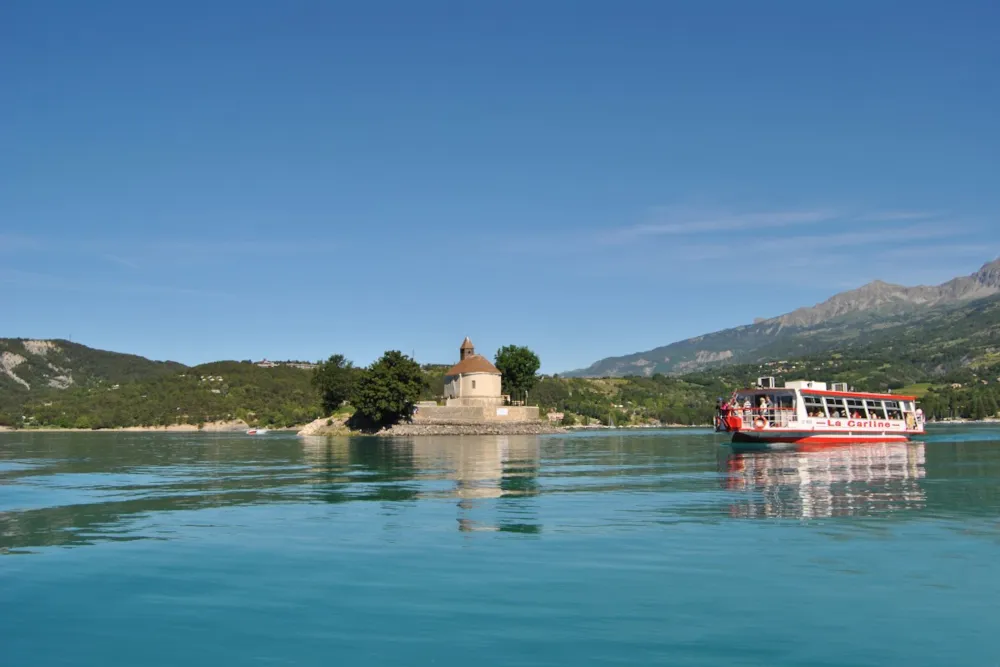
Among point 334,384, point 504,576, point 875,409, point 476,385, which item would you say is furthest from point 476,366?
point 504,576

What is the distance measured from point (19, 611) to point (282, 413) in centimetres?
16372

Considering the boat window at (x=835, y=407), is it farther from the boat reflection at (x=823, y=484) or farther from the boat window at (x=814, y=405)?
the boat reflection at (x=823, y=484)

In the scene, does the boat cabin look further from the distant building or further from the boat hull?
the distant building

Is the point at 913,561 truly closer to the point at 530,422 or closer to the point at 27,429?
the point at 530,422

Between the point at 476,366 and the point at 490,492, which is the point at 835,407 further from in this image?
the point at 476,366

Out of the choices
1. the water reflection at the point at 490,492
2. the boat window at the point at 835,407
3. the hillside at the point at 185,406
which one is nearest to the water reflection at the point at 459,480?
the water reflection at the point at 490,492

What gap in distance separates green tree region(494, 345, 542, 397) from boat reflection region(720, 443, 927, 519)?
82058 mm

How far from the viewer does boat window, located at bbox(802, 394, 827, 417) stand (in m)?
72.6

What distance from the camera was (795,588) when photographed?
15.7m

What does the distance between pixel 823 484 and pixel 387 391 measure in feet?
272

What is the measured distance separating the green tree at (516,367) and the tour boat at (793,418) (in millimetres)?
64355

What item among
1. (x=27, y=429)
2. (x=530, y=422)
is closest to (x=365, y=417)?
(x=530, y=422)

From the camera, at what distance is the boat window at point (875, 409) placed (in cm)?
8138

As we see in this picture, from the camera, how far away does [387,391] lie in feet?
369
